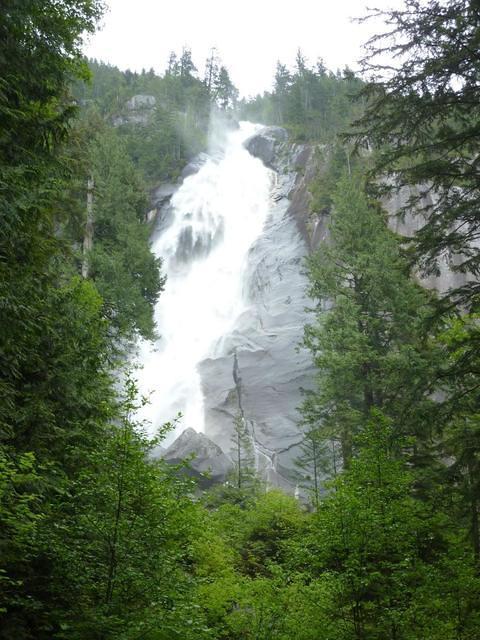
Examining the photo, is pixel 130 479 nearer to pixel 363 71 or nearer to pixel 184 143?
A: pixel 363 71

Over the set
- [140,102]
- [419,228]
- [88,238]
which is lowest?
[88,238]

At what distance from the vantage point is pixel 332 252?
1983 centimetres

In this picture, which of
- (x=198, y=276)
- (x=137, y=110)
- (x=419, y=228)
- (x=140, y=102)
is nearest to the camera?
(x=419, y=228)

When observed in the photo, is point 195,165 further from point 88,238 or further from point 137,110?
point 88,238

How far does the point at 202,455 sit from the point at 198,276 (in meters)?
21.0

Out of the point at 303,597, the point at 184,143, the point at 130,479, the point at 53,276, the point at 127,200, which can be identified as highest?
the point at 184,143

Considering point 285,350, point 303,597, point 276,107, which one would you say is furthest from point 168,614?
point 276,107

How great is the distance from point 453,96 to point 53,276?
775 centimetres

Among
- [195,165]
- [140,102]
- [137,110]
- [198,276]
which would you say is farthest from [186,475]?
[140,102]

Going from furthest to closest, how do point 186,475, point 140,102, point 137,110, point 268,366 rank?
1. point 140,102
2. point 137,110
3. point 268,366
4. point 186,475

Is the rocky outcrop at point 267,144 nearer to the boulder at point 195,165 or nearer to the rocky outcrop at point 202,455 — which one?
the boulder at point 195,165

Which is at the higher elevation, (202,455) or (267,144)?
(267,144)

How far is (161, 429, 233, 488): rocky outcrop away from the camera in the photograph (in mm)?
24291

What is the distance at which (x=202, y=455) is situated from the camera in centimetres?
2527
